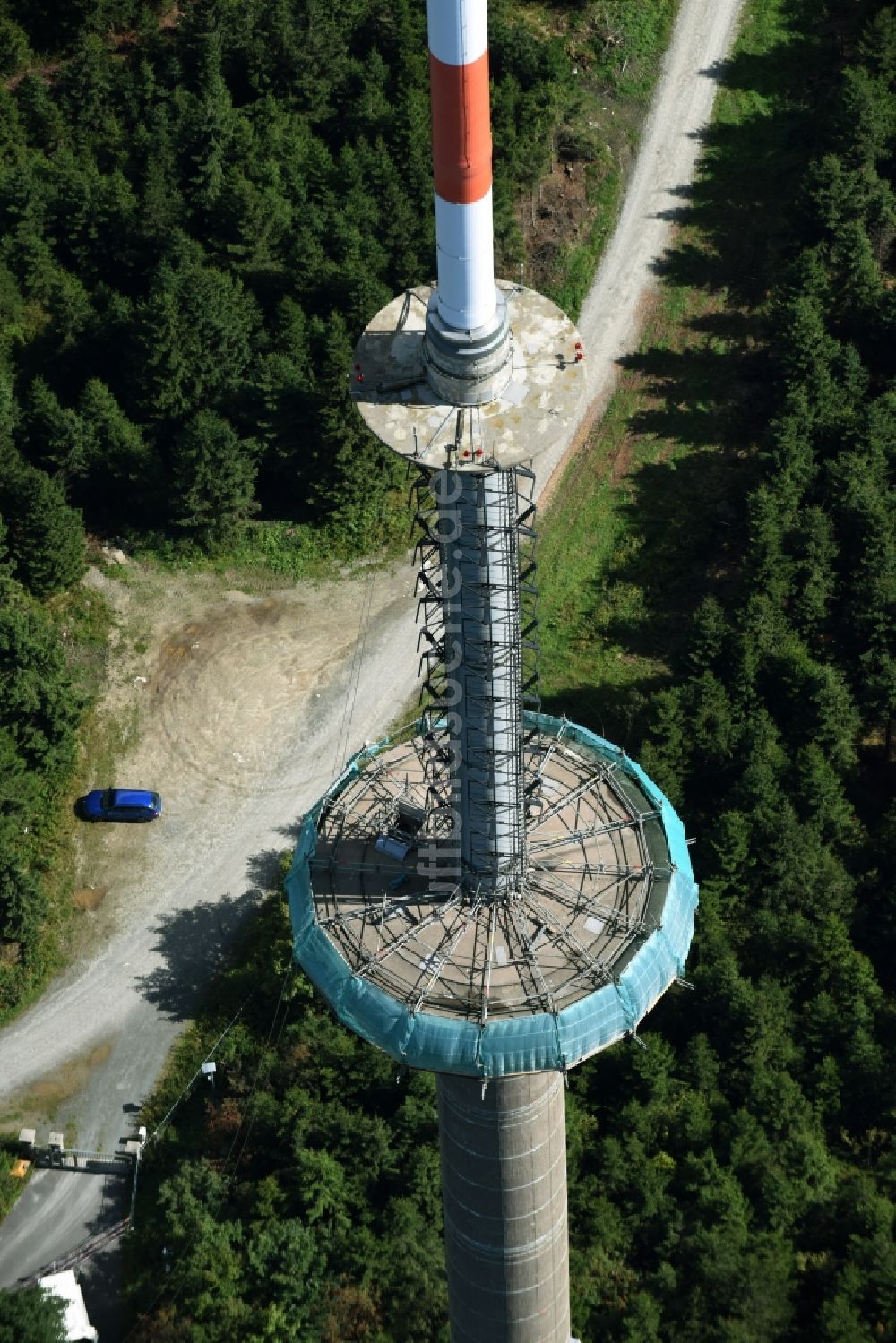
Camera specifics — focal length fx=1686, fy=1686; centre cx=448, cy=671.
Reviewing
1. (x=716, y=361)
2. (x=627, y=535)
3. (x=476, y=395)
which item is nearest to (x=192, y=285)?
(x=627, y=535)

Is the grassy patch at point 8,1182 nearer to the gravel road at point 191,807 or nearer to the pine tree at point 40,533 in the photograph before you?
the gravel road at point 191,807

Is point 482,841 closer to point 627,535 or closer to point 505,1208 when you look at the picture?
point 505,1208

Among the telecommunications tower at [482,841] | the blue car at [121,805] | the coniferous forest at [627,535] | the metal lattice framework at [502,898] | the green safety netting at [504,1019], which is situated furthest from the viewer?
the blue car at [121,805]

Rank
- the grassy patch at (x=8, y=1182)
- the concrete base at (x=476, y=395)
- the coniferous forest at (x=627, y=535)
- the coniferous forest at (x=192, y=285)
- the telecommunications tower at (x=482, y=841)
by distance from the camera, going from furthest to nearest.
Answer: the coniferous forest at (x=192, y=285)
the grassy patch at (x=8, y=1182)
the coniferous forest at (x=627, y=535)
the concrete base at (x=476, y=395)
the telecommunications tower at (x=482, y=841)

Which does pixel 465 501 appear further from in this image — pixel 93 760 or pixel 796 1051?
pixel 93 760

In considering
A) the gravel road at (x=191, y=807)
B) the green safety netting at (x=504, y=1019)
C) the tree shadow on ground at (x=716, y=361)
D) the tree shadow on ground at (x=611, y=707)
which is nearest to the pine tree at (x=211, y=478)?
the gravel road at (x=191, y=807)

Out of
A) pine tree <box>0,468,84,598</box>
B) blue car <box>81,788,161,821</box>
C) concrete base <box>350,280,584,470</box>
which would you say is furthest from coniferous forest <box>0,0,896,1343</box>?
concrete base <box>350,280,584,470</box>

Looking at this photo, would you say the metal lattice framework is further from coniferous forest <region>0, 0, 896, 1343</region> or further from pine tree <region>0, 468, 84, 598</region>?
pine tree <region>0, 468, 84, 598</region>
